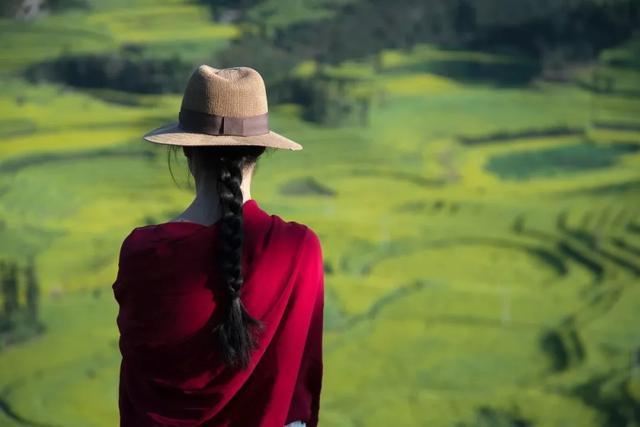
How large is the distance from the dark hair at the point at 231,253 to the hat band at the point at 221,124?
3 cm

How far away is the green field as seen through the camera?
4.44m

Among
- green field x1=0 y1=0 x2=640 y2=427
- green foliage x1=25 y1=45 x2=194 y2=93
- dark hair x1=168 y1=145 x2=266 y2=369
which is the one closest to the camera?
dark hair x1=168 y1=145 x2=266 y2=369

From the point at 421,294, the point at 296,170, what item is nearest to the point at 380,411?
the point at 421,294

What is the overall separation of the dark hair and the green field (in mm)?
2507

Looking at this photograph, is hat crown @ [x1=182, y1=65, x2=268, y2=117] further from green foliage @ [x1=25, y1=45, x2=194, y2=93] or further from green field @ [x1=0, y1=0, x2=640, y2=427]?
green foliage @ [x1=25, y1=45, x2=194, y2=93]

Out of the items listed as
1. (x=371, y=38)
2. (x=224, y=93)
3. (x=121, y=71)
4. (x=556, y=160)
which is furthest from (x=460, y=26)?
(x=224, y=93)

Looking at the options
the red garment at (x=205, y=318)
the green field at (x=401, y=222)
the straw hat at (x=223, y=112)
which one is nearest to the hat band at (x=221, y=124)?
the straw hat at (x=223, y=112)

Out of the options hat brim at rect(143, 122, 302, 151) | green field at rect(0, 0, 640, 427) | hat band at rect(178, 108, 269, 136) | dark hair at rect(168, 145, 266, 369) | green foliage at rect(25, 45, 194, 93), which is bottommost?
green field at rect(0, 0, 640, 427)

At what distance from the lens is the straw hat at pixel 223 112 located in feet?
5.92

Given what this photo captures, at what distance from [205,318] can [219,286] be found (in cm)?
6

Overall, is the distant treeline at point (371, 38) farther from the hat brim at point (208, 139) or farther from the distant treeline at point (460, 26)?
the hat brim at point (208, 139)

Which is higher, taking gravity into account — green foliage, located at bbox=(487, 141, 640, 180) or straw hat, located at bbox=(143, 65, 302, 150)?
straw hat, located at bbox=(143, 65, 302, 150)

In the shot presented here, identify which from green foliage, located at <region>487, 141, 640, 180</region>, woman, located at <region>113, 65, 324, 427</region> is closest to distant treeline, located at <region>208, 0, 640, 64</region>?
green foliage, located at <region>487, 141, 640, 180</region>

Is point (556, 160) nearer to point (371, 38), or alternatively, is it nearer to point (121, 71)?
point (371, 38)
